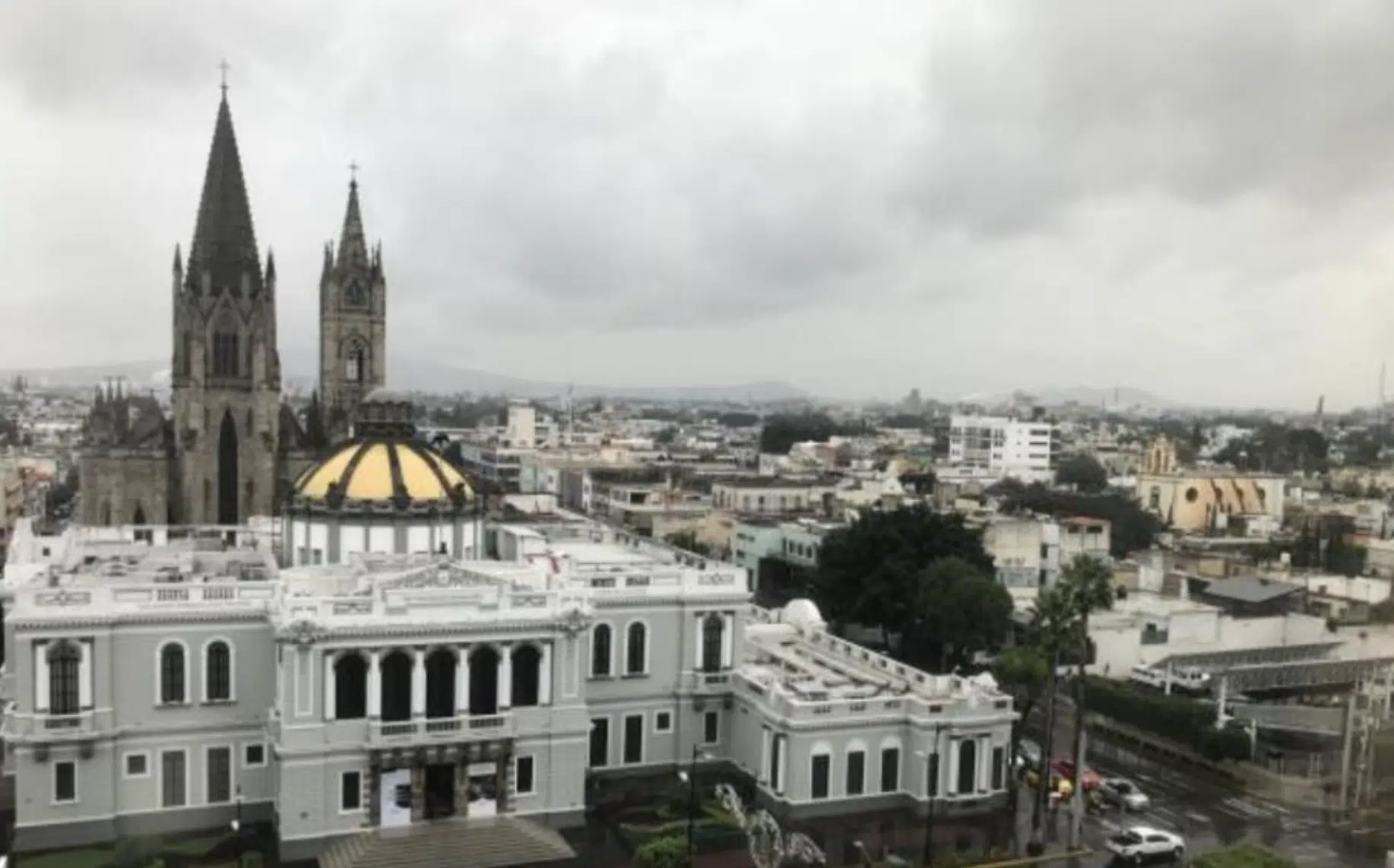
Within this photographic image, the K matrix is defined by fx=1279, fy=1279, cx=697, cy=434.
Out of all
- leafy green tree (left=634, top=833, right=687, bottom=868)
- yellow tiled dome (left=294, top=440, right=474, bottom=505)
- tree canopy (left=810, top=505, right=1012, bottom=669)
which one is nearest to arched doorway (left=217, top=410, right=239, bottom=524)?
yellow tiled dome (left=294, top=440, right=474, bottom=505)

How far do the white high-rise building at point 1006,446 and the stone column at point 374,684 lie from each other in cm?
9661

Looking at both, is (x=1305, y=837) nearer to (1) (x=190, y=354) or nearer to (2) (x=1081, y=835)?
(2) (x=1081, y=835)

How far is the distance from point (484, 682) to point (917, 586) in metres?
20.4

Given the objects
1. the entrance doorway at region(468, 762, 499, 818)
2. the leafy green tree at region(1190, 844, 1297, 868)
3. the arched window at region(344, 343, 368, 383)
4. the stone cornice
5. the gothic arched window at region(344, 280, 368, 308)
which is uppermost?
the gothic arched window at region(344, 280, 368, 308)

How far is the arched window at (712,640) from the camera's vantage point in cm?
3416

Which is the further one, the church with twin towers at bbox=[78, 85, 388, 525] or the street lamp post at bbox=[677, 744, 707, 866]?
the church with twin towers at bbox=[78, 85, 388, 525]

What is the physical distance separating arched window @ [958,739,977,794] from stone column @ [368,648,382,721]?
14258 mm

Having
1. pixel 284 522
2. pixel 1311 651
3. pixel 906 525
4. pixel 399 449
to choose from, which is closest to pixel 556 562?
pixel 399 449

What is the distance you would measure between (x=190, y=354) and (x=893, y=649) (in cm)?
3171

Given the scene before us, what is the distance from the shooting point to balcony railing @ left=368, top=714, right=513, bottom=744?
2872 cm

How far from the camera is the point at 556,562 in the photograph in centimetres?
3434

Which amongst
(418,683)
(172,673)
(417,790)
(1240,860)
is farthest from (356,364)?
(1240,860)

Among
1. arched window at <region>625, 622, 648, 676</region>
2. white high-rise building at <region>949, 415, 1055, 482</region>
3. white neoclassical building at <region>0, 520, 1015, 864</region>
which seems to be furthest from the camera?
white high-rise building at <region>949, 415, 1055, 482</region>

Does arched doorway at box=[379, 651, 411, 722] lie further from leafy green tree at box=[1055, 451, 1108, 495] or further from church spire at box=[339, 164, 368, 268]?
leafy green tree at box=[1055, 451, 1108, 495]
